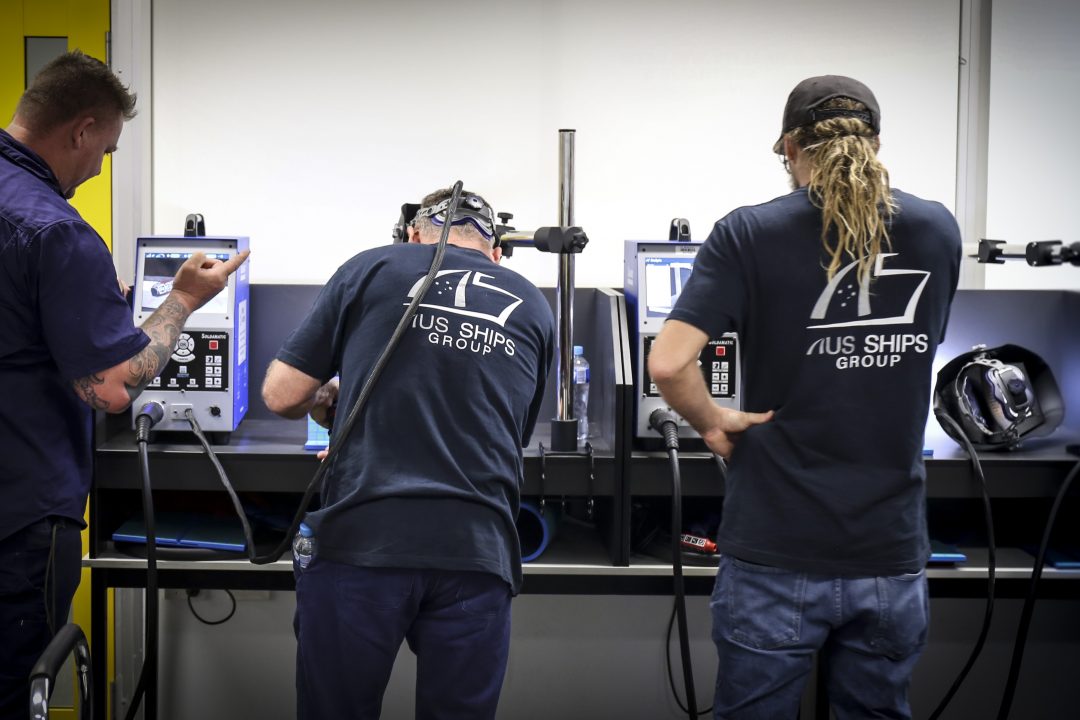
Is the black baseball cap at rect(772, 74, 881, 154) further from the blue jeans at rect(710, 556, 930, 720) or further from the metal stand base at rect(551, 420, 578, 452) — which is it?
the metal stand base at rect(551, 420, 578, 452)

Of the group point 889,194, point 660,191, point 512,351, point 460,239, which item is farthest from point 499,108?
point 889,194

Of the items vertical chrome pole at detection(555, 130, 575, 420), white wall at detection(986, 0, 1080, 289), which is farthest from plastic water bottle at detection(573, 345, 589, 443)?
white wall at detection(986, 0, 1080, 289)

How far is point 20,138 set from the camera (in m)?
2.00

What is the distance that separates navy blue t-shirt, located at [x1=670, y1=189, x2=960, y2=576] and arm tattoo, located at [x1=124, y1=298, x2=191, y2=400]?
96 cm

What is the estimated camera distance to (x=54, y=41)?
126 inches

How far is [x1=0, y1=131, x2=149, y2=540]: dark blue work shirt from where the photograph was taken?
1.83 m

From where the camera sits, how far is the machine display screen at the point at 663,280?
2658 millimetres

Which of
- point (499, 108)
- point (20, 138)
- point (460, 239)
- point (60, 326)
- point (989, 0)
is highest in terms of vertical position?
point (989, 0)

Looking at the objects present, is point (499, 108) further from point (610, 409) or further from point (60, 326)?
point (60, 326)

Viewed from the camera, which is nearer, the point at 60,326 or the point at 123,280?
the point at 60,326

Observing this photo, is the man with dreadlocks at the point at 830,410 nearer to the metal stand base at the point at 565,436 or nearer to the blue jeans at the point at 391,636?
the blue jeans at the point at 391,636

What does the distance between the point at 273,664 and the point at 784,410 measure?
6.91 ft

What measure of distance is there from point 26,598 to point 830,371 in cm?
141

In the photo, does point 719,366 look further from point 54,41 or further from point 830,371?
point 54,41
